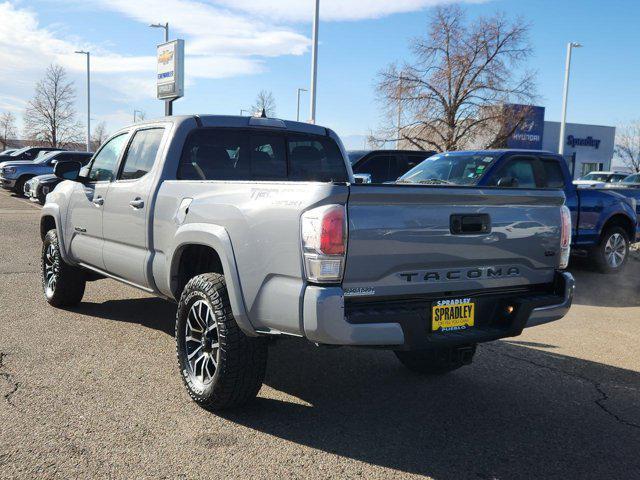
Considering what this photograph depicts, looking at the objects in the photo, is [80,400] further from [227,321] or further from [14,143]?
[14,143]

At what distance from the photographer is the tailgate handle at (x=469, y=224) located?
3.60m

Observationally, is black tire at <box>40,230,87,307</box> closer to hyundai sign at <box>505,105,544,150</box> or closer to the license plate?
the license plate

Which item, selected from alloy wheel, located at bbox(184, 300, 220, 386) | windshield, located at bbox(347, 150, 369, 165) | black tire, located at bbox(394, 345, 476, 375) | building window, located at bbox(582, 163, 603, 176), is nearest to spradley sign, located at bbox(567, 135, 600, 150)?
building window, located at bbox(582, 163, 603, 176)

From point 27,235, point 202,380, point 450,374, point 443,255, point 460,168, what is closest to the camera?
point 443,255

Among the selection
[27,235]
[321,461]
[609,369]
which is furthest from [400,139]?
[321,461]

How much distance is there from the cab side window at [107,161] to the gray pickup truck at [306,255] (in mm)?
498

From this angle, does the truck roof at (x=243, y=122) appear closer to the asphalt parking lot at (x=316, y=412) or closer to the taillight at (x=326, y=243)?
the asphalt parking lot at (x=316, y=412)

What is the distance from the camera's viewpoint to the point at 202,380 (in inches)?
158

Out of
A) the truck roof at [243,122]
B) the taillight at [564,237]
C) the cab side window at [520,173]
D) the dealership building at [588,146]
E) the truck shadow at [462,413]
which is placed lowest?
the truck shadow at [462,413]

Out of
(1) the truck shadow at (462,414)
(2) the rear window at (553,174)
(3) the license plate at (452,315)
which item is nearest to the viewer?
(1) the truck shadow at (462,414)

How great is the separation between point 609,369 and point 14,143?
84866 mm

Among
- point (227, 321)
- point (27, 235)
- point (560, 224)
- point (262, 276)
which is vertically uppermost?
point (560, 224)

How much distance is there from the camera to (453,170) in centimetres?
846

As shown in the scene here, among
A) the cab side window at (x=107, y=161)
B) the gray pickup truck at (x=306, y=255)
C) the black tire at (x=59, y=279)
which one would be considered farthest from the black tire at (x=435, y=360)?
the black tire at (x=59, y=279)
